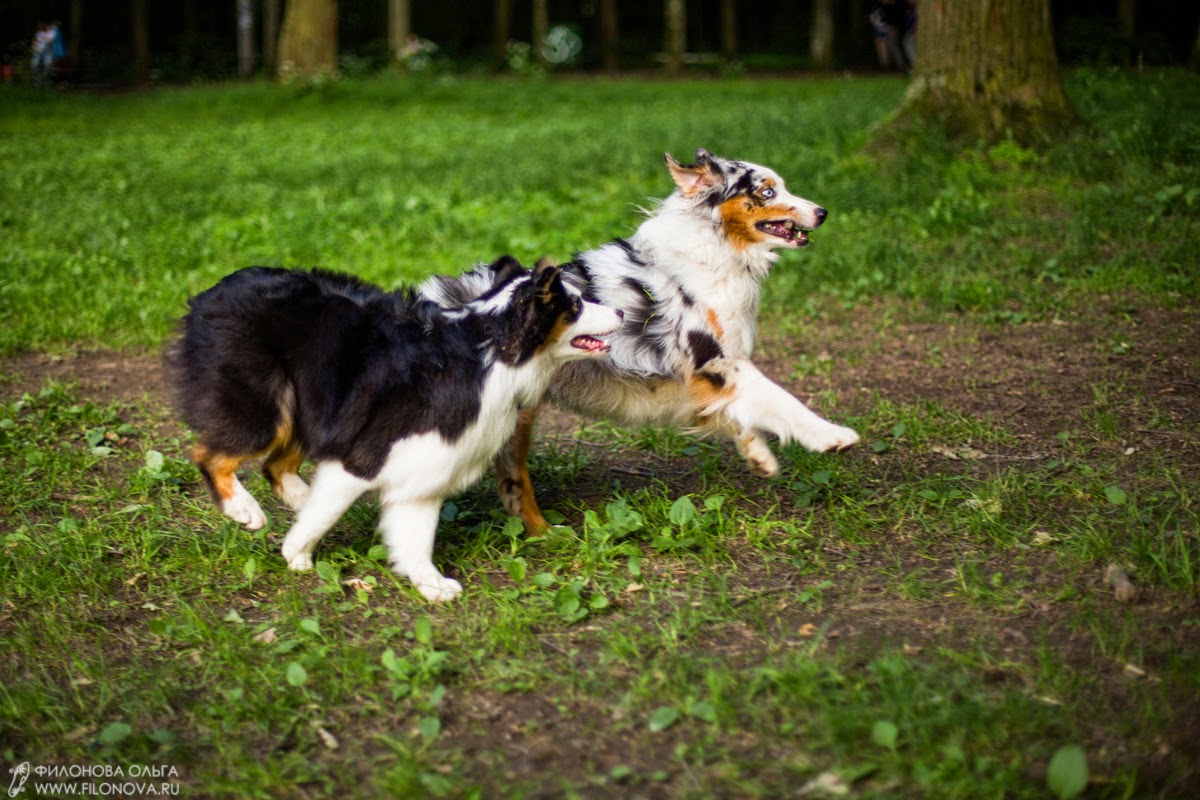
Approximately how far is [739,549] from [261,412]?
188 cm

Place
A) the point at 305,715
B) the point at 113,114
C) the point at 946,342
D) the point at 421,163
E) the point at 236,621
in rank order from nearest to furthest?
1. the point at 305,715
2. the point at 236,621
3. the point at 946,342
4. the point at 421,163
5. the point at 113,114

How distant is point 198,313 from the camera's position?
4.12 metres

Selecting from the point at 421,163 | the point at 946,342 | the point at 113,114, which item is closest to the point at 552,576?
the point at 946,342

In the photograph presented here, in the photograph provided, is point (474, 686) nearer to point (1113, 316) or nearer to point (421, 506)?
point (421, 506)

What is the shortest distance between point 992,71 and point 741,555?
6.58m

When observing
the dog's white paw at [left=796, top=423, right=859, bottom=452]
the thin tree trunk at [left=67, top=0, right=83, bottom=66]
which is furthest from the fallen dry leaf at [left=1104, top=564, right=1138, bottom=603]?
the thin tree trunk at [left=67, top=0, right=83, bottom=66]

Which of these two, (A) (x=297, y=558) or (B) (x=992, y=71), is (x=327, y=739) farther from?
(B) (x=992, y=71)

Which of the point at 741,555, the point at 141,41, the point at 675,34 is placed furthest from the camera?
the point at 141,41

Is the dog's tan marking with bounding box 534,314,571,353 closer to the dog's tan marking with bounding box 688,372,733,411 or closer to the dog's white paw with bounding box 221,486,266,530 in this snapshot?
the dog's tan marking with bounding box 688,372,733,411

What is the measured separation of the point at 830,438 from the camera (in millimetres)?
4383

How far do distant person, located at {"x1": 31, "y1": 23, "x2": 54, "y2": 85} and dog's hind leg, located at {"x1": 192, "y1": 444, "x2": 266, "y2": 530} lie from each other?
22.1 meters

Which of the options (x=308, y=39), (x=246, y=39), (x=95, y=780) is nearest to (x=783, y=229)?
(x=95, y=780)

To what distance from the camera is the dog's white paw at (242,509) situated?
4.22 metres

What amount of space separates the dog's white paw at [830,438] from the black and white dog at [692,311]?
14 centimetres
